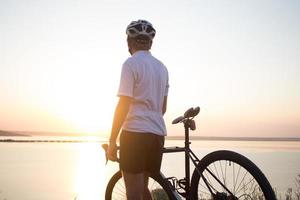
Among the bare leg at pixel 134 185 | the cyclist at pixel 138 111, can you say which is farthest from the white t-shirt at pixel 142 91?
the bare leg at pixel 134 185

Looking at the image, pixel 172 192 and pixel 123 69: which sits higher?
pixel 123 69

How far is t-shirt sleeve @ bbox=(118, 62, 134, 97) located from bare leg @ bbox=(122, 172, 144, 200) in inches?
30.3

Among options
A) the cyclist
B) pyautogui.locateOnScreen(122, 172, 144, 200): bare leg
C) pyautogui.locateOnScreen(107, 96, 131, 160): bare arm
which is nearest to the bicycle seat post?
the cyclist

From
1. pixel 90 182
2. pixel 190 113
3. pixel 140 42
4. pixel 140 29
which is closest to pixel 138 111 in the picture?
pixel 140 42

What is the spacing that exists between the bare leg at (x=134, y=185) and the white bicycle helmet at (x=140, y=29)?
52.7 inches

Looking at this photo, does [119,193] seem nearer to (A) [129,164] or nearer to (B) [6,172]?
(A) [129,164]

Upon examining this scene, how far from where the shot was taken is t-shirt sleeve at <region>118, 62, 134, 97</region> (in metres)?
4.14

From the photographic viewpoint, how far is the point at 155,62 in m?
4.41

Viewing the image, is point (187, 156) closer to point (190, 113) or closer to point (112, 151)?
point (190, 113)

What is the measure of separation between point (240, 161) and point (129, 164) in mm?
1108

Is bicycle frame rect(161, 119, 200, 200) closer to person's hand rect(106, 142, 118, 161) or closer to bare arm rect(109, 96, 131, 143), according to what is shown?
person's hand rect(106, 142, 118, 161)

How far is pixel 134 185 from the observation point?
4262mm

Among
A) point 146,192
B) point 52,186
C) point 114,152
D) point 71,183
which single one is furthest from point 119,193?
point 71,183

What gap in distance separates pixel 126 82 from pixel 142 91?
19 cm
